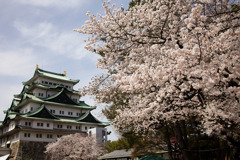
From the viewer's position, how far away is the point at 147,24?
821cm

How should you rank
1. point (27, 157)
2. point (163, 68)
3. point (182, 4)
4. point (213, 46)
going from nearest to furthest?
point (213, 46) → point (163, 68) → point (182, 4) → point (27, 157)

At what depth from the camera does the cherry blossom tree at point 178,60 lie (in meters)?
4.23

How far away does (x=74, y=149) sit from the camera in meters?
26.0

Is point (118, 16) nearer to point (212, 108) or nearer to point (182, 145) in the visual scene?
point (212, 108)

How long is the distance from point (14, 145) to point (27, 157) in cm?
364

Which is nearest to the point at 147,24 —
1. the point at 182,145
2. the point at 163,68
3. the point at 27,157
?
the point at 163,68

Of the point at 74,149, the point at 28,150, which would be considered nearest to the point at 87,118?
the point at 28,150

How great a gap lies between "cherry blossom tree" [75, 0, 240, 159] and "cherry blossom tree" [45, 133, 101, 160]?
15.4m

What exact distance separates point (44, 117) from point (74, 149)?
990 centimetres

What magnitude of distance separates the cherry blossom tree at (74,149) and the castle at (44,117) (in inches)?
197

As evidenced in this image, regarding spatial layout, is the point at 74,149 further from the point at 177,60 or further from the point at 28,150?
the point at 177,60

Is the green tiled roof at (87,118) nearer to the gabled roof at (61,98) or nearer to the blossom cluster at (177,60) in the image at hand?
the gabled roof at (61,98)

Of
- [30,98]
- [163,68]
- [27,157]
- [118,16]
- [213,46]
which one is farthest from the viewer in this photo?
[30,98]

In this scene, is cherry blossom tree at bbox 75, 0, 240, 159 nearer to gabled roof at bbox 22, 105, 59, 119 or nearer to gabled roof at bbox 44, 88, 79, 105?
gabled roof at bbox 22, 105, 59, 119
